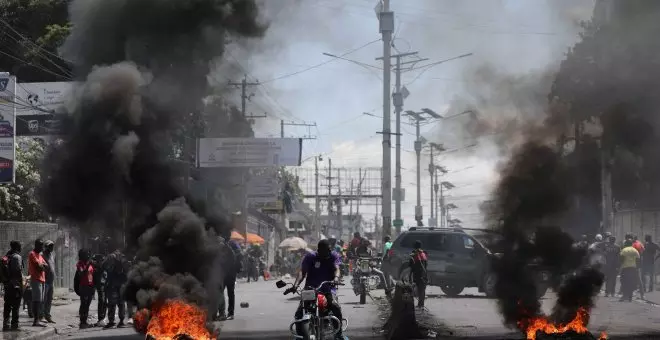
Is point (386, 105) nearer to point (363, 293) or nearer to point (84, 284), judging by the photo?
point (363, 293)

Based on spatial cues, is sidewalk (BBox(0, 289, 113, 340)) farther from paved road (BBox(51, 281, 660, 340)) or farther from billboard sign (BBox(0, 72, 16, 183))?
billboard sign (BBox(0, 72, 16, 183))

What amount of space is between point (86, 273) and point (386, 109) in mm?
17660

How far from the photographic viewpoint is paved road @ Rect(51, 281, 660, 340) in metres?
17.0

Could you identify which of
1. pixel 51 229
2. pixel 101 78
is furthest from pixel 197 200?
pixel 51 229

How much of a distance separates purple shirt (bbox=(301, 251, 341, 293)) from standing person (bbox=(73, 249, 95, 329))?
8011 millimetres

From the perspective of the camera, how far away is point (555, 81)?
17797 mm

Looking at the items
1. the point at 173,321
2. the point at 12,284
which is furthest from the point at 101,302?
the point at 173,321

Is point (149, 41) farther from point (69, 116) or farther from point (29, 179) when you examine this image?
point (29, 179)

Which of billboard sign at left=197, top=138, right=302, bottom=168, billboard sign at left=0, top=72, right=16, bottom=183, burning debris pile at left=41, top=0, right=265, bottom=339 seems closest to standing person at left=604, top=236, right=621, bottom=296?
burning debris pile at left=41, top=0, right=265, bottom=339

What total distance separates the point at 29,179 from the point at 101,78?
1775 centimetres

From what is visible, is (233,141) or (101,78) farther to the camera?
(233,141)

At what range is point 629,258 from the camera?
26.5 meters

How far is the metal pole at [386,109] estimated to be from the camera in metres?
33.9

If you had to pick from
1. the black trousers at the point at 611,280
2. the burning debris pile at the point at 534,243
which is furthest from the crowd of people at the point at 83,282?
the black trousers at the point at 611,280
